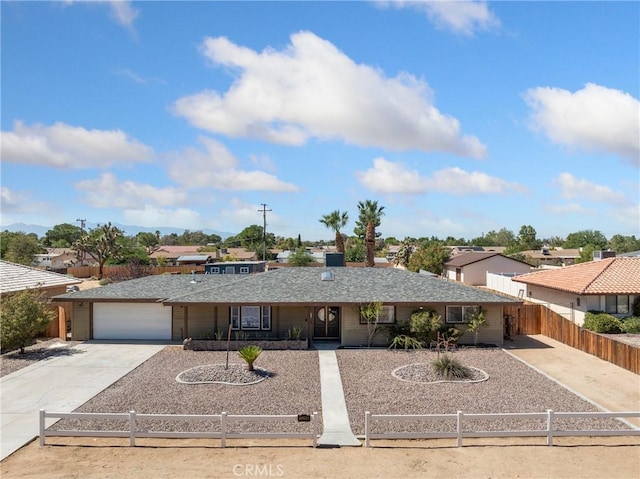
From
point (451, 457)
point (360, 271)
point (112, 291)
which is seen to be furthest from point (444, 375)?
point (112, 291)

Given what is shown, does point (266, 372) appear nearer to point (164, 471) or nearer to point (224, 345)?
point (224, 345)

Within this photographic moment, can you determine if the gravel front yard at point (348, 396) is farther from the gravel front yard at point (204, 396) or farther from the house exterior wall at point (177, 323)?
the house exterior wall at point (177, 323)

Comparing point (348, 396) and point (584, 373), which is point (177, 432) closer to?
point (348, 396)

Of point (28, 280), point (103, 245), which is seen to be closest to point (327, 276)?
point (28, 280)

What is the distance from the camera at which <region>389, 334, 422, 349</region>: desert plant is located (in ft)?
72.3

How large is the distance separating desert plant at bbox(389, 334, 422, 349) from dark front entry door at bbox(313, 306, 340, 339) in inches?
126

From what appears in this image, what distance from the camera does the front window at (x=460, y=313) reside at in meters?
23.3

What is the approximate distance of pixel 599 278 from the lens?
27281 millimetres

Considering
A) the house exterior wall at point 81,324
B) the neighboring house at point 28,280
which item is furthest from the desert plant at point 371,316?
the neighboring house at point 28,280

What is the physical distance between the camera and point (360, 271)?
2831cm

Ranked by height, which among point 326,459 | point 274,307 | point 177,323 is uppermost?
point 274,307

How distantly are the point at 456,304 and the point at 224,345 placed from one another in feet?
37.2

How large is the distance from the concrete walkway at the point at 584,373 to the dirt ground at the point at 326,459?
3350 millimetres

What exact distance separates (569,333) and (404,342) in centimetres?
863
